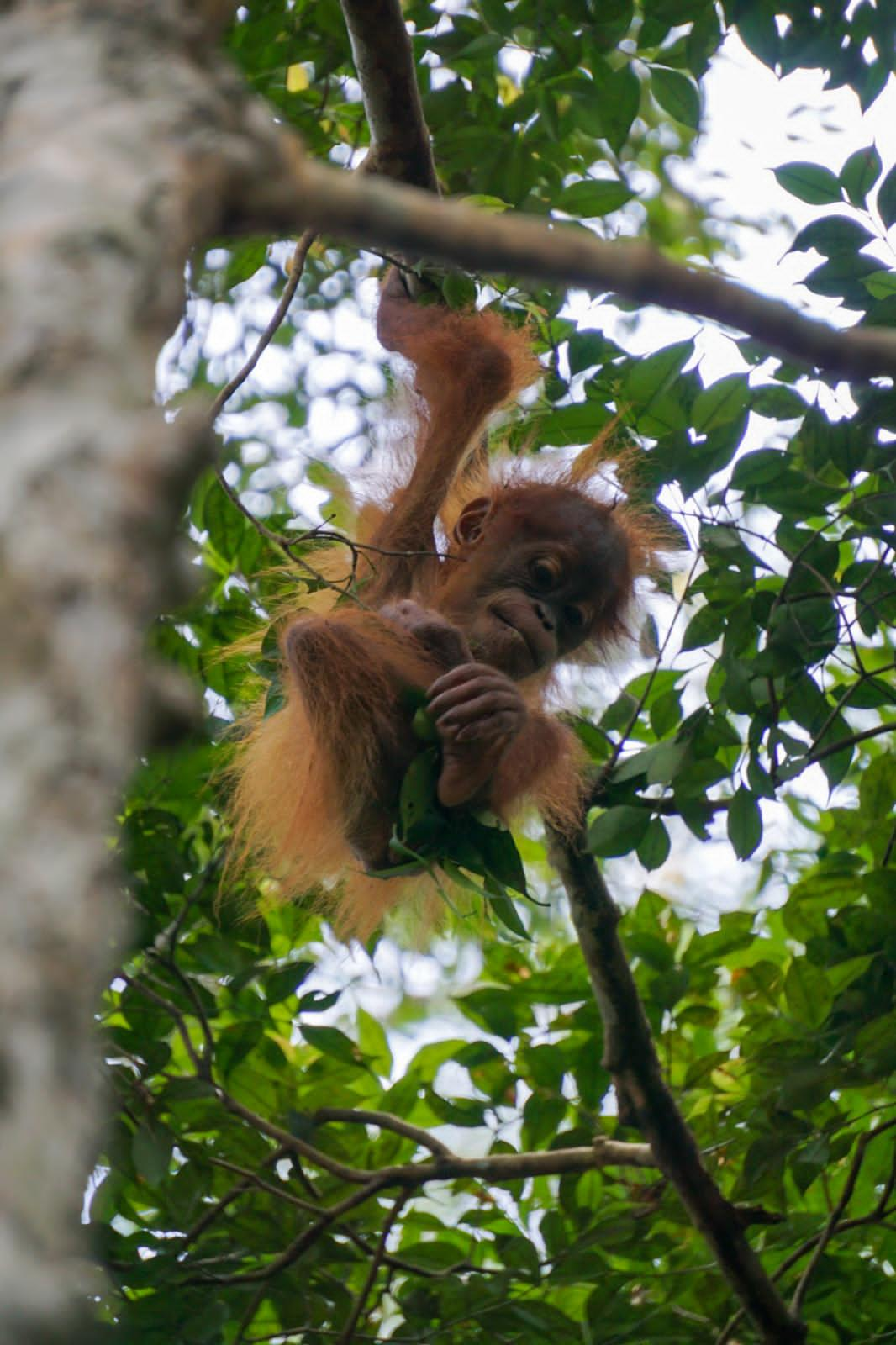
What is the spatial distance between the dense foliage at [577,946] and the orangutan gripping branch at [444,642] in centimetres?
13

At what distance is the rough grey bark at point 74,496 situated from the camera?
0.60 meters

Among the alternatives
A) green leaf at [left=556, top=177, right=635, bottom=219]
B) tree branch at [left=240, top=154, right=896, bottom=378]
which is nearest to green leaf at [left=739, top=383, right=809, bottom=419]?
green leaf at [left=556, top=177, right=635, bottom=219]

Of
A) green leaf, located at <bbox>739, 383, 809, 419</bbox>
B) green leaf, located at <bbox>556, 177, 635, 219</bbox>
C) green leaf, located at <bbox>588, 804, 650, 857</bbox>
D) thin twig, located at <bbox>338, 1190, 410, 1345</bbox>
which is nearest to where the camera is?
thin twig, located at <bbox>338, 1190, 410, 1345</bbox>

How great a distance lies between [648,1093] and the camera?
2867 millimetres

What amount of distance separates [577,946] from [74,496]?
299 cm

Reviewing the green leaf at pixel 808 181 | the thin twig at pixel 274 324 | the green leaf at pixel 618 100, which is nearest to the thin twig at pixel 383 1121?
the thin twig at pixel 274 324

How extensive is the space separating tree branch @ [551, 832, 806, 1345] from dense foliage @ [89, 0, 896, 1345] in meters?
0.10

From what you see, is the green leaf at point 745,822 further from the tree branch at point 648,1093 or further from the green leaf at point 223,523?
the green leaf at point 223,523

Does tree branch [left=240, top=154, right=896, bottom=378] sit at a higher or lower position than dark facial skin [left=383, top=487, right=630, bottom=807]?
lower

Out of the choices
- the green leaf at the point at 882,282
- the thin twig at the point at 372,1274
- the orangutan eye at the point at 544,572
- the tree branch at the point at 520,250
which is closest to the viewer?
the tree branch at the point at 520,250

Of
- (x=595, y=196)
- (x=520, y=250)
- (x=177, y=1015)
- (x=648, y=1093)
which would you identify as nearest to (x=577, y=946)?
(x=648, y=1093)

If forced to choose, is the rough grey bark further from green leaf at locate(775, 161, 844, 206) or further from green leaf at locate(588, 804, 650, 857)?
green leaf at locate(588, 804, 650, 857)

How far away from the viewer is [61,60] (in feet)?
3.05

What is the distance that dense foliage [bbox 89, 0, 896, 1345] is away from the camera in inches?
100
